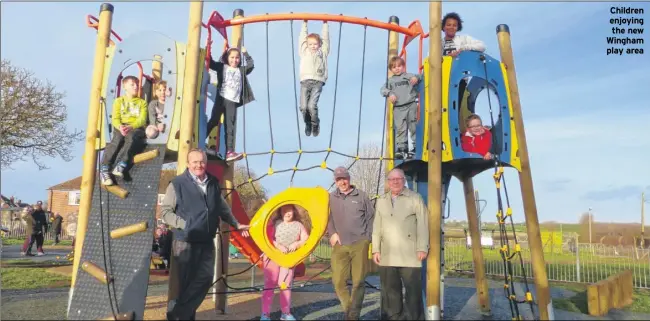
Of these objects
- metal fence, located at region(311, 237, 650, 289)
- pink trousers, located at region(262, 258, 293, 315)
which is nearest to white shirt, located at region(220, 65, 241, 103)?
pink trousers, located at region(262, 258, 293, 315)

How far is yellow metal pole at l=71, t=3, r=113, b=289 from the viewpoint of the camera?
5.28 m

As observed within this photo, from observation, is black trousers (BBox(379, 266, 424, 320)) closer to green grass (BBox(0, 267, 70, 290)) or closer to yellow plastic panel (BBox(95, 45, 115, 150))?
yellow plastic panel (BBox(95, 45, 115, 150))

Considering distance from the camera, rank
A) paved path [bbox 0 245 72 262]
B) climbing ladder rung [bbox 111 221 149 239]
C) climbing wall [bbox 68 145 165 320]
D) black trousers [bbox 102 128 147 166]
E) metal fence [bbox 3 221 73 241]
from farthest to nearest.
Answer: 1. metal fence [bbox 3 221 73 241]
2. paved path [bbox 0 245 72 262]
3. black trousers [bbox 102 128 147 166]
4. climbing ladder rung [bbox 111 221 149 239]
5. climbing wall [bbox 68 145 165 320]

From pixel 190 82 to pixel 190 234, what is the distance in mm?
1789

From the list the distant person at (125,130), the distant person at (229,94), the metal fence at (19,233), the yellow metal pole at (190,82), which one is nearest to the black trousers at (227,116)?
the distant person at (229,94)

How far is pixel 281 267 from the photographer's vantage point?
517cm

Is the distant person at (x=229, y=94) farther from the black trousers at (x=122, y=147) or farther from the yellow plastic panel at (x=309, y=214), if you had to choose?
the yellow plastic panel at (x=309, y=214)

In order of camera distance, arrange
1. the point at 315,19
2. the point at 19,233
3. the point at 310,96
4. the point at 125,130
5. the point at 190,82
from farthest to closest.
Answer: the point at 19,233
the point at 310,96
the point at 315,19
the point at 125,130
the point at 190,82

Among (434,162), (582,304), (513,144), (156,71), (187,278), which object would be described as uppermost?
(156,71)

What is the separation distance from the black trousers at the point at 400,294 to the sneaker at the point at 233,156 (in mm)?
2295

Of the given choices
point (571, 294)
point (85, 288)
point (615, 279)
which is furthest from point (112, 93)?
point (571, 294)

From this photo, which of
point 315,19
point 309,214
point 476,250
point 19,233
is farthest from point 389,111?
point 19,233

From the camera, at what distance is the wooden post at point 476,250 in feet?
20.8

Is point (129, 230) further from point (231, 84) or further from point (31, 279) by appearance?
point (31, 279)
